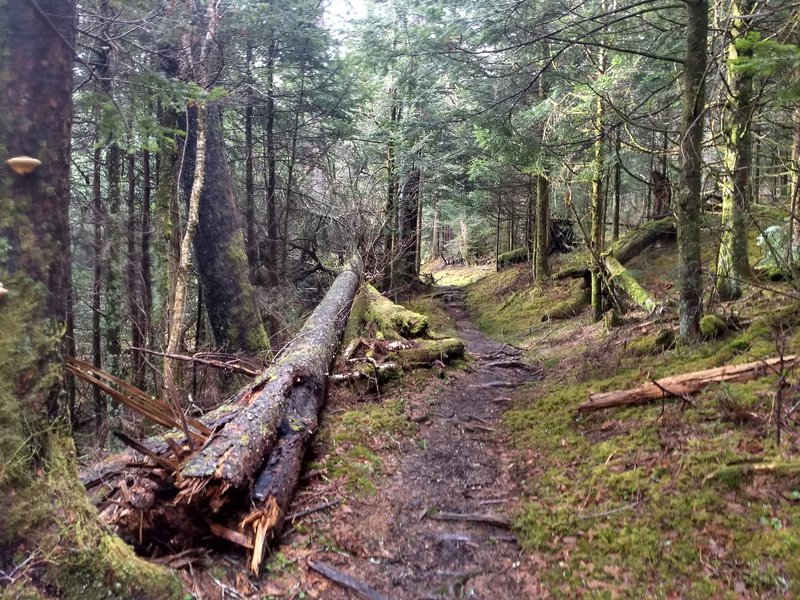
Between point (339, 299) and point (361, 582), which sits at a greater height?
point (339, 299)

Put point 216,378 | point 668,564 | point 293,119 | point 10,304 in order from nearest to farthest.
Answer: point 10,304 < point 668,564 < point 216,378 < point 293,119

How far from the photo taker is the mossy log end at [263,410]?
140 inches

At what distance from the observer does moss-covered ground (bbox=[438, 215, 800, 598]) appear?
294 centimetres

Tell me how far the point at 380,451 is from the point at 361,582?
6.71 feet

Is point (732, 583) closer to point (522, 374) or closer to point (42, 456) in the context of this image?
point (42, 456)

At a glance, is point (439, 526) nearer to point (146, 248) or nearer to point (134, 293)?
point (134, 293)

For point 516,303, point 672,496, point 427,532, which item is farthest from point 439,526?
point 516,303

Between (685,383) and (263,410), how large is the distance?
4.22 metres

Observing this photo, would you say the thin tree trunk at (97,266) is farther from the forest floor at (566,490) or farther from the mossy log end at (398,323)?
the forest floor at (566,490)

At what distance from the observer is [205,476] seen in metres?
3.45

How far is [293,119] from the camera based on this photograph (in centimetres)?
1265

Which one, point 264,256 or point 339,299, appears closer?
point 339,299

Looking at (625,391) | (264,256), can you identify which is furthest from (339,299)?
(625,391)

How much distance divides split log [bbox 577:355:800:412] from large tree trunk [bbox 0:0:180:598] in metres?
4.63
